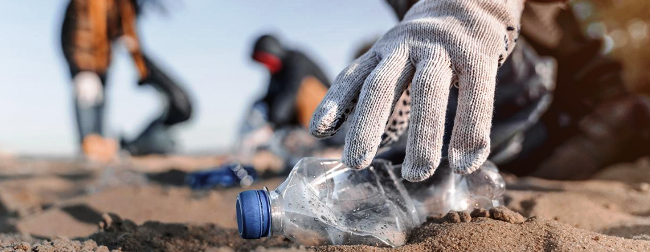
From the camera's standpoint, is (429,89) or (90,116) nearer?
(429,89)

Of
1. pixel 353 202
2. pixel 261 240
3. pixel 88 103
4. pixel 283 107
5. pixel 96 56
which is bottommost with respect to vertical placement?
pixel 283 107

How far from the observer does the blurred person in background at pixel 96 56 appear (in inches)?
175

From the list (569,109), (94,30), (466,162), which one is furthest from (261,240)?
(94,30)

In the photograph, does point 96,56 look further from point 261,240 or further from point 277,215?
point 277,215

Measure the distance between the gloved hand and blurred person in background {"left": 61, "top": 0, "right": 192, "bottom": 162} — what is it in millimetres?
3893

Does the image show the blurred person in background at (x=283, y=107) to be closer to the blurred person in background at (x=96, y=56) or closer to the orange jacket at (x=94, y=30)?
the blurred person in background at (x=96, y=56)

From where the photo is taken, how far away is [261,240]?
1.35 metres

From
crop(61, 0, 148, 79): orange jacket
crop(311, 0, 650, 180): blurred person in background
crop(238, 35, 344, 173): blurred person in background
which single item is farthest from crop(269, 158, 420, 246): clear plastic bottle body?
crop(61, 0, 148, 79): orange jacket

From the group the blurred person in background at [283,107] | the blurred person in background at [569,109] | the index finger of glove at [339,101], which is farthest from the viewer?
the blurred person in background at [283,107]

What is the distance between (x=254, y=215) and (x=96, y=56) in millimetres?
4106

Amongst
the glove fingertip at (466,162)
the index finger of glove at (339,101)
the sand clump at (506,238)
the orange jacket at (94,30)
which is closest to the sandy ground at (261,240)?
the sand clump at (506,238)

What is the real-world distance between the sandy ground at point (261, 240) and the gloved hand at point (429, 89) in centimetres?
16

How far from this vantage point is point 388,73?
3.69ft

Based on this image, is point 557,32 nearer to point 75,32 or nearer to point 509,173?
point 509,173
